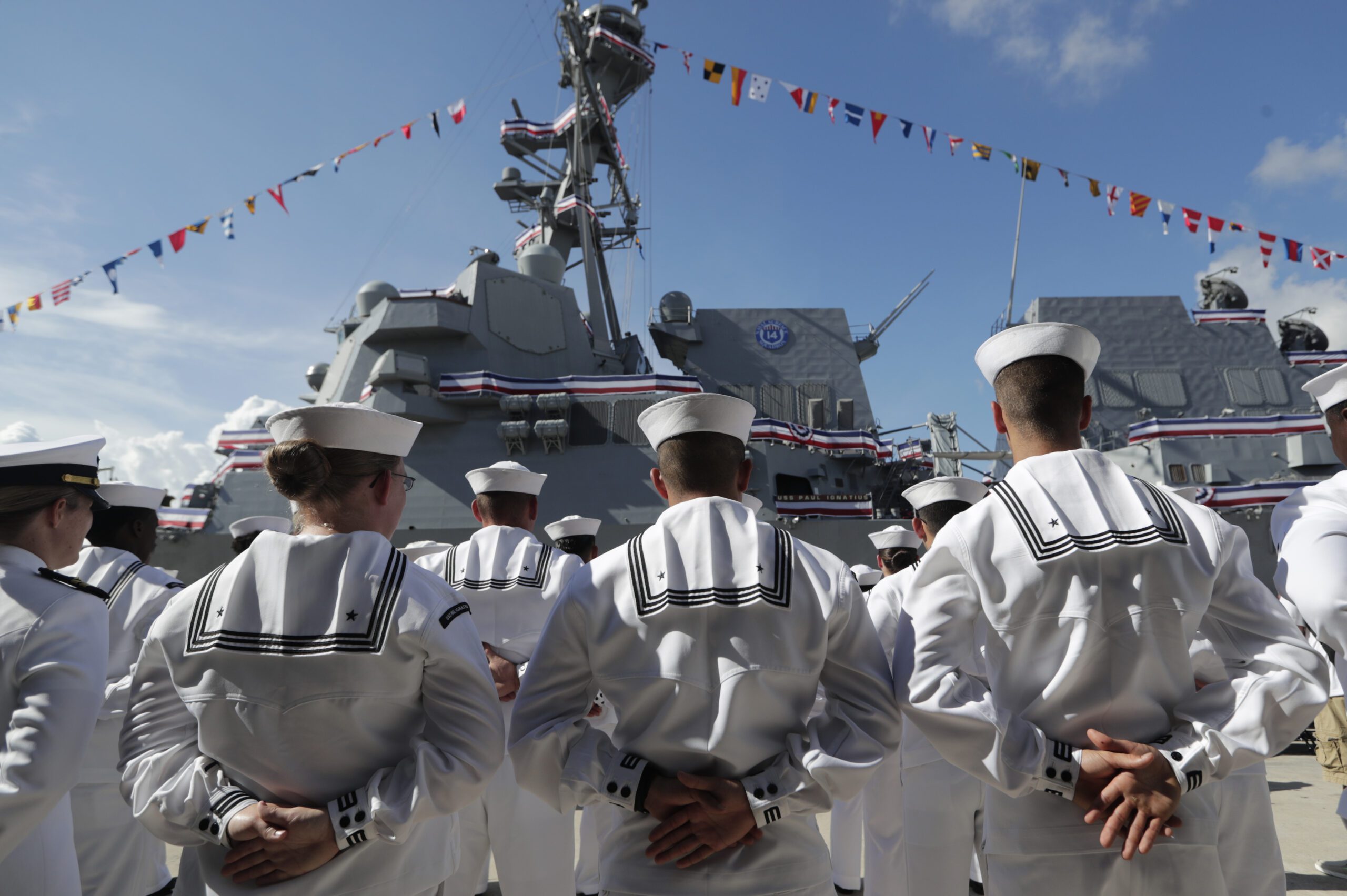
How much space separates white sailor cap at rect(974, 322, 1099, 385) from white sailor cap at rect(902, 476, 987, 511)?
1928mm

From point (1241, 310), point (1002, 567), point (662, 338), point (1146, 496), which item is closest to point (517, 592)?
point (1002, 567)

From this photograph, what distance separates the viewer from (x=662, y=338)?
16.8 metres

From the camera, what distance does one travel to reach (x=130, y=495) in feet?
12.4

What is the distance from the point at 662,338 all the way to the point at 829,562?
1508 centimetres

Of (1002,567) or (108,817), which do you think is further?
(108,817)

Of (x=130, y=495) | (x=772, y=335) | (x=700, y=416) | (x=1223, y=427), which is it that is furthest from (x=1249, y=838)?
(x=772, y=335)

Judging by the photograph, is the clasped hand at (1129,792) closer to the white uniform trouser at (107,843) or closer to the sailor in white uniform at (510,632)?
the sailor in white uniform at (510,632)

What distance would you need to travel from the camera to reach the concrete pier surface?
4.13 meters

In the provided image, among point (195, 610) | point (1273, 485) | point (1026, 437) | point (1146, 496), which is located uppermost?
point (1273, 485)

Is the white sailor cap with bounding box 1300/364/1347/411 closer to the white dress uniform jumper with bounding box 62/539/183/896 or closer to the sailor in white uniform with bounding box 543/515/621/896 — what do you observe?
the sailor in white uniform with bounding box 543/515/621/896

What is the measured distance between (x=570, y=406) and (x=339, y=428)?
465 inches

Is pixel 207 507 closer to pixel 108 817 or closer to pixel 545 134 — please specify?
pixel 108 817

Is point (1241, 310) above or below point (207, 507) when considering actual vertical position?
above

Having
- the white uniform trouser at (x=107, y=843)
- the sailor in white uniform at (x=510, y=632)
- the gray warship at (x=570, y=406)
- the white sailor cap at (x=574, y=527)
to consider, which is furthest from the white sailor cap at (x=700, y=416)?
the gray warship at (x=570, y=406)
